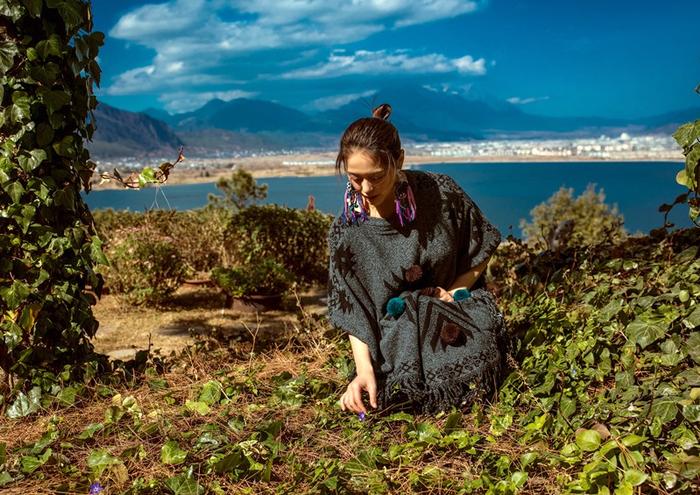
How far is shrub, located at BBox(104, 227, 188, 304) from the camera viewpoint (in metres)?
6.95

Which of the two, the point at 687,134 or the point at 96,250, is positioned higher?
the point at 687,134

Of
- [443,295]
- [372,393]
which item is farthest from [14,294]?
[443,295]

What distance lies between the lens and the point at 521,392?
2.91 meters

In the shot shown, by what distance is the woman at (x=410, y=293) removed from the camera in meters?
2.84

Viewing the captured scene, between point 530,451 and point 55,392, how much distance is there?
8.20ft

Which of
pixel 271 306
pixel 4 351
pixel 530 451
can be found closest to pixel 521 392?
pixel 530 451

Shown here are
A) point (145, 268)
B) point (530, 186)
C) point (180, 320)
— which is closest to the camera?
point (180, 320)

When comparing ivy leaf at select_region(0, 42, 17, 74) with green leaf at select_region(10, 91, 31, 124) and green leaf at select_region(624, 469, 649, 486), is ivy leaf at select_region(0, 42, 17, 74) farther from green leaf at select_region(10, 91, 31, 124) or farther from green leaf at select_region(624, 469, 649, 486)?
green leaf at select_region(624, 469, 649, 486)

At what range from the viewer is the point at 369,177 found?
8.86ft

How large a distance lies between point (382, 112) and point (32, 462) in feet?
7.06

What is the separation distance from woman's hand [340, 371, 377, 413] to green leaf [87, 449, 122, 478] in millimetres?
974

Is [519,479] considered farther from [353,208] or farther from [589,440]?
[353,208]

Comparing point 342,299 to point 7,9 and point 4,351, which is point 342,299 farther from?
point 7,9

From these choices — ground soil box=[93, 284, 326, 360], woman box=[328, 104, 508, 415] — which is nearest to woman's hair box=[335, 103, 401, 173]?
woman box=[328, 104, 508, 415]
